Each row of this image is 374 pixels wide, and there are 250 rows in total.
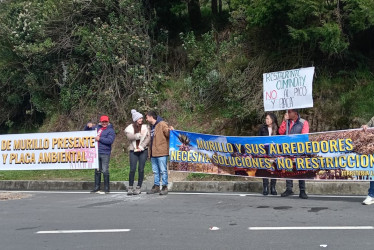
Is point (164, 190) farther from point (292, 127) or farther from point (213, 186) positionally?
point (292, 127)

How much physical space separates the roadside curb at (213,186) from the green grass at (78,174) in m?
0.66

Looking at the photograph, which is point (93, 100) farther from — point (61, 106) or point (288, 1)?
point (288, 1)

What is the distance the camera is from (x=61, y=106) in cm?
1939

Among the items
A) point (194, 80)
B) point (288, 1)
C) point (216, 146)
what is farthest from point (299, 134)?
point (194, 80)

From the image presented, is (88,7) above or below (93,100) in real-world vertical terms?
above

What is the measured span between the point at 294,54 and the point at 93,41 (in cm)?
669

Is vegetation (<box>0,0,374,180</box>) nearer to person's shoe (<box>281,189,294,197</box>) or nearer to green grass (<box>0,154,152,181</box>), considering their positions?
green grass (<box>0,154,152,181</box>)

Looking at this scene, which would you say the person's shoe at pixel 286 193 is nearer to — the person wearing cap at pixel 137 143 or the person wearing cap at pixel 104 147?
the person wearing cap at pixel 137 143

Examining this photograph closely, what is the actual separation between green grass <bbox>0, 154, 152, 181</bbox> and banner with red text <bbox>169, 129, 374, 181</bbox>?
8.73 ft

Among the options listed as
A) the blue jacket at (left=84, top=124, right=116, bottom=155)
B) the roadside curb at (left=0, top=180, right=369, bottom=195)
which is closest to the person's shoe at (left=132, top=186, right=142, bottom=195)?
the roadside curb at (left=0, top=180, right=369, bottom=195)

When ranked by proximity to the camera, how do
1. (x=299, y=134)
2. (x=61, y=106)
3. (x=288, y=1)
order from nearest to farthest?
(x=299, y=134), (x=288, y=1), (x=61, y=106)

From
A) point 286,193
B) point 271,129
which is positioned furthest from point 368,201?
point 271,129

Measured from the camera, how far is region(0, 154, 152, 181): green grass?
47.3ft

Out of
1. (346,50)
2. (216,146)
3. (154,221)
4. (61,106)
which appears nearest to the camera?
(154,221)
